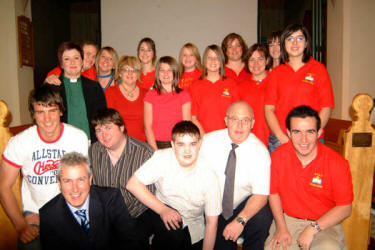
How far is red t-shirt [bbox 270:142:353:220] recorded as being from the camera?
1.99m

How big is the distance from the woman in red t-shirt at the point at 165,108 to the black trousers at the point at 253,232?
112cm

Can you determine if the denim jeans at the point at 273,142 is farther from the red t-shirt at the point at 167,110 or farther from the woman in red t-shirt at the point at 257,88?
the red t-shirt at the point at 167,110

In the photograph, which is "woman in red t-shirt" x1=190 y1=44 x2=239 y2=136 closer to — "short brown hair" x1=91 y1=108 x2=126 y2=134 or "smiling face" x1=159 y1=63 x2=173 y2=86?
"smiling face" x1=159 y1=63 x2=173 y2=86

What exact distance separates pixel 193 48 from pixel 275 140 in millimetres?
1568

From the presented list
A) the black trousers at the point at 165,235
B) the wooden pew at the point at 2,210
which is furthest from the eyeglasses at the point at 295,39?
the wooden pew at the point at 2,210

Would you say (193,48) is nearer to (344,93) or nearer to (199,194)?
(199,194)

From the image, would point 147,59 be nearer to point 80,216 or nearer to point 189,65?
point 189,65

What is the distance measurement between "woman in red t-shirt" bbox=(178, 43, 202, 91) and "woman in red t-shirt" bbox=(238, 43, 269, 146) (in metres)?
0.63

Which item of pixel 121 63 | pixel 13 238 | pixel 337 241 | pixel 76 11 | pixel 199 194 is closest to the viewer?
pixel 337 241

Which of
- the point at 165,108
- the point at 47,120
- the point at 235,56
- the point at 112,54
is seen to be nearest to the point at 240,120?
the point at 165,108

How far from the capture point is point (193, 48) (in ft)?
11.1

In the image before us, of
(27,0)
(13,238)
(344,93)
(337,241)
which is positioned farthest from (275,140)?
(27,0)

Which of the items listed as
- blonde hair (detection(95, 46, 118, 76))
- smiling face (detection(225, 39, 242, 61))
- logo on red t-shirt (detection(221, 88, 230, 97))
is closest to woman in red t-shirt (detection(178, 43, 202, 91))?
smiling face (detection(225, 39, 242, 61))

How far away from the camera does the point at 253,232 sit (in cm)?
215
